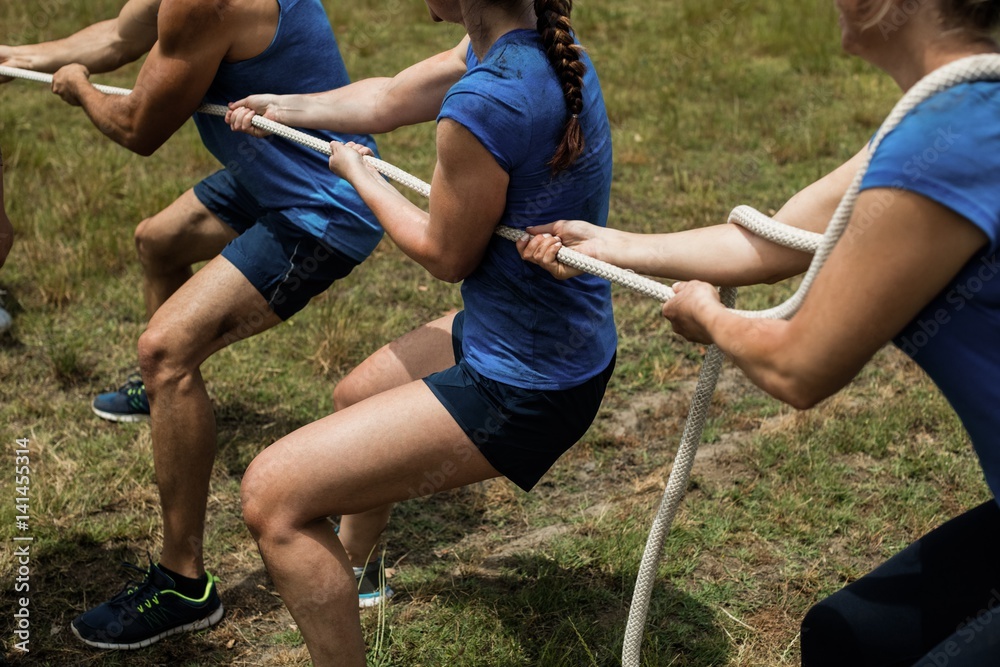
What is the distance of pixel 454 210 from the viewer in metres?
1.96

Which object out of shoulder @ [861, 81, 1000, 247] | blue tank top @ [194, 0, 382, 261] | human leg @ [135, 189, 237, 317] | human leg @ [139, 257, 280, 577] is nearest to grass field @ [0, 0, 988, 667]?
human leg @ [139, 257, 280, 577]

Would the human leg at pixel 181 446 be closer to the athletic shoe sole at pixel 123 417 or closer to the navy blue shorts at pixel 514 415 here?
the navy blue shorts at pixel 514 415

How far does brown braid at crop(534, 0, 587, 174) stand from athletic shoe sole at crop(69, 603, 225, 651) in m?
1.63

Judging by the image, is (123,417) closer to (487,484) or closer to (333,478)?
(487,484)

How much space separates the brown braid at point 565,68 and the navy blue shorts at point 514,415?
0.45 m

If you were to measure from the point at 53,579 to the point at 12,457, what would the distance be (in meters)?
0.67

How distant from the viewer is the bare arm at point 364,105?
264 centimetres

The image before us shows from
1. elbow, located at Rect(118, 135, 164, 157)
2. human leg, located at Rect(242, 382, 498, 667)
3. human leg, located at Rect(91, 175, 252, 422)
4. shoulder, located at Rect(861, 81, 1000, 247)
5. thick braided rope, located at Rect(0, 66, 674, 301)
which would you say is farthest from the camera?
human leg, located at Rect(91, 175, 252, 422)

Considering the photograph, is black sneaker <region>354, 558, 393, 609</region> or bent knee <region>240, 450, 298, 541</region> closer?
bent knee <region>240, 450, 298, 541</region>

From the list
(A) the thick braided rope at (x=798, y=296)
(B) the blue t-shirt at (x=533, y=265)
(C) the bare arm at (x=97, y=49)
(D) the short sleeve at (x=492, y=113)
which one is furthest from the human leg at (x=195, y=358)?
(A) the thick braided rope at (x=798, y=296)

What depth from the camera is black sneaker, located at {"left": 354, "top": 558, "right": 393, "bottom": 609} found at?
2875mm

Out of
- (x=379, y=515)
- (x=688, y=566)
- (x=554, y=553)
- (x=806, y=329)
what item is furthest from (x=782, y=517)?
(x=806, y=329)

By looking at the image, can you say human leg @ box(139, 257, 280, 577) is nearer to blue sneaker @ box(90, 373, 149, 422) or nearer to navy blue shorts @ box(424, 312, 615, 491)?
navy blue shorts @ box(424, 312, 615, 491)

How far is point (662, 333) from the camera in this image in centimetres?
429
